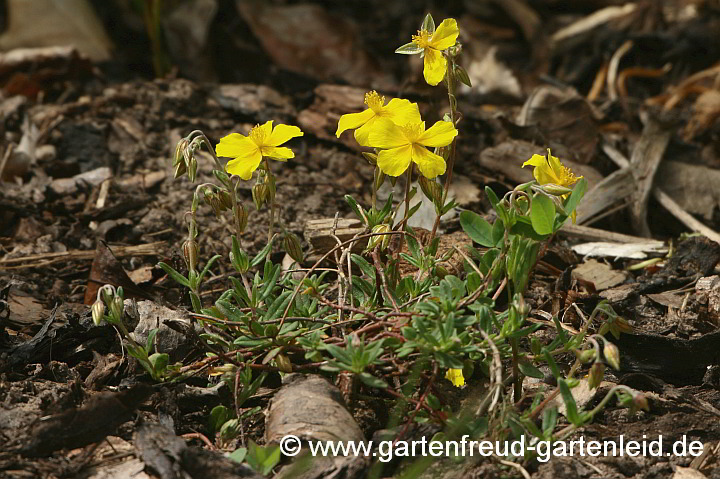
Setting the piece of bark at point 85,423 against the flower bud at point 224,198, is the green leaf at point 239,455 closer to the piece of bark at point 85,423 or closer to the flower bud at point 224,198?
the piece of bark at point 85,423

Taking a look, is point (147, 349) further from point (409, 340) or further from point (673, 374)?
point (673, 374)

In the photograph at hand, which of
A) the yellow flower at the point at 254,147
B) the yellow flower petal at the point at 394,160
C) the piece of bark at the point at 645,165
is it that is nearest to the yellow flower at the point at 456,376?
the yellow flower petal at the point at 394,160

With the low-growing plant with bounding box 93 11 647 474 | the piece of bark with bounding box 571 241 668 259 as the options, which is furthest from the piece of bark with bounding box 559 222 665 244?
the low-growing plant with bounding box 93 11 647 474

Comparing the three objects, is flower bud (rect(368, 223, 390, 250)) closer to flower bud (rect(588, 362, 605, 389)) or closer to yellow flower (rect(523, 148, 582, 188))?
yellow flower (rect(523, 148, 582, 188))

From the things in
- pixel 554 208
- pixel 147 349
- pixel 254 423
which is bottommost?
pixel 254 423

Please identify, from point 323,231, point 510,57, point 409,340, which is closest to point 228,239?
point 323,231
